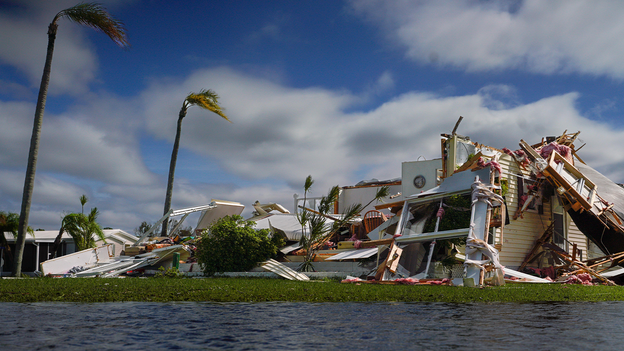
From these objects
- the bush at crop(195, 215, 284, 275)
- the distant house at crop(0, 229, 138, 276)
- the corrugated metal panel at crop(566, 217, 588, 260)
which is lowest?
the distant house at crop(0, 229, 138, 276)

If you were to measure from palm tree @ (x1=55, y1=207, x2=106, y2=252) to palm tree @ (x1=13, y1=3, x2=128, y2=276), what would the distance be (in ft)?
10.8

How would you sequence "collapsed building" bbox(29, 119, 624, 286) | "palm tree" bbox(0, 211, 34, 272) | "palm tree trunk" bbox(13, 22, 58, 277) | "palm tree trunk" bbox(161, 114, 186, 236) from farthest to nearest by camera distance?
"palm tree trunk" bbox(161, 114, 186, 236) < "palm tree" bbox(0, 211, 34, 272) < "palm tree trunk" bbox(13, 22, 58, 277) < "collapsed building" bbox(29, 119, 624, 286)

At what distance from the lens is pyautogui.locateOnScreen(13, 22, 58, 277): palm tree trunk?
16.2 metres

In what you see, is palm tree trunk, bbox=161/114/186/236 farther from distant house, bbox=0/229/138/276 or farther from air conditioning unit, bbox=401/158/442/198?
air conditioning unit, bbox=401/158/442/198

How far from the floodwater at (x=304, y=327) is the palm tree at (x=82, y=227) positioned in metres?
14.3

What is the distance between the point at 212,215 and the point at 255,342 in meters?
20.9

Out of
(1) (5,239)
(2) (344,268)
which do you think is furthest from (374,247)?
(1) (5,239)

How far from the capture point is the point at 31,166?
16.5 meters

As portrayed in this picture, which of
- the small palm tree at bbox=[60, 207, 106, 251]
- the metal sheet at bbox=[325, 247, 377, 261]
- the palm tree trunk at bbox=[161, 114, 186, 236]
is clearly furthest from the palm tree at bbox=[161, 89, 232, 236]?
the metal sheet at bbox=[325, 247, 377, 261]

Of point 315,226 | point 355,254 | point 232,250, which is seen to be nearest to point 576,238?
point 355,254

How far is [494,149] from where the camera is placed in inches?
701

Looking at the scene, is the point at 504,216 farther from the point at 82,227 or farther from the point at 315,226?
the point at 82,227

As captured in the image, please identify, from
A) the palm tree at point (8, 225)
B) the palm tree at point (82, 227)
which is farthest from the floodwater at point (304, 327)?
the palm tree at point (8, 225)

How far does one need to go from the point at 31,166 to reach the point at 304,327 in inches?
593
